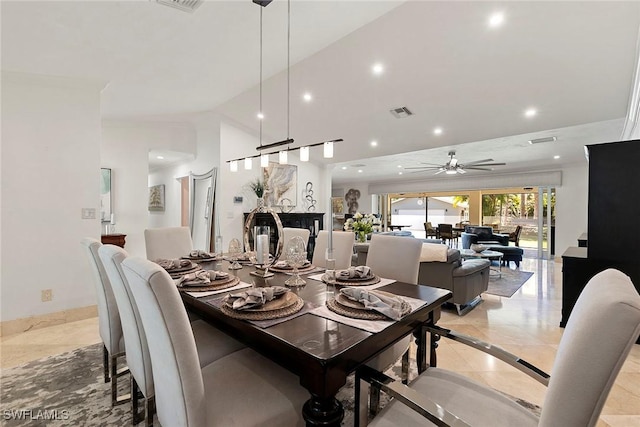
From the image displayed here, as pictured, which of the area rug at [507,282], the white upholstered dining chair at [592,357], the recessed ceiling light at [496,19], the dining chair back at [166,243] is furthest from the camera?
the area rug at [507,282]

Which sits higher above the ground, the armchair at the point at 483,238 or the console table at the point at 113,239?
the console table at the point at 113,239

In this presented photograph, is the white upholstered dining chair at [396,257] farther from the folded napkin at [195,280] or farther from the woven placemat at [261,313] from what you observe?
the folded napkin at [195,280]

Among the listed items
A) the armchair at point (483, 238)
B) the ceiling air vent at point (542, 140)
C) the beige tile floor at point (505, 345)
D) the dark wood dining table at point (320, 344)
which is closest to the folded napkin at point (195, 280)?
the dark wood dining table at point (320, 344)

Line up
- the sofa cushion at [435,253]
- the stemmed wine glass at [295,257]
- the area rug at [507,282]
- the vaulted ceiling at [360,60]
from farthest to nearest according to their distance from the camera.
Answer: the area rug at [507,282] → the sofa cushion at [435,253] → the vaulted ceiling at [360,60] → the stemmed wine glass at [295,257]

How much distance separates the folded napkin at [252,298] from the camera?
4.32ft

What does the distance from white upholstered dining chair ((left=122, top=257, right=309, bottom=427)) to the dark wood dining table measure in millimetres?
157

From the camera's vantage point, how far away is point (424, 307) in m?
1.45

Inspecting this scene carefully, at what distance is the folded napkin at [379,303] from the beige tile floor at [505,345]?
4.77 feet

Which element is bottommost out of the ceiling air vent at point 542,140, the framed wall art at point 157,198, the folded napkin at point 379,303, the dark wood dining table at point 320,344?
the dark wood dining table at point 320,344

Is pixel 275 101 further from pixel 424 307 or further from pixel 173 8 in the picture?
pixel 424 307

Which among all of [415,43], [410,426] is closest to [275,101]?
[415,43]

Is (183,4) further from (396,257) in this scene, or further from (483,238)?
(483,238)

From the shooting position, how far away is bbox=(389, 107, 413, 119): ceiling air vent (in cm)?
453

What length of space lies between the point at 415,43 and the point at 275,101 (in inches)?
95.3
